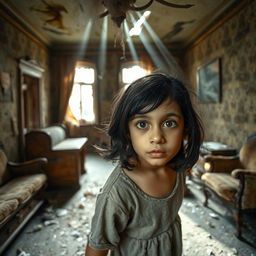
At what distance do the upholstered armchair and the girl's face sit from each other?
1910 mm

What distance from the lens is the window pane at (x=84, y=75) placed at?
689cm

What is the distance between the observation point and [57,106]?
22.7ft

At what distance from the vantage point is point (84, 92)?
7.00 m

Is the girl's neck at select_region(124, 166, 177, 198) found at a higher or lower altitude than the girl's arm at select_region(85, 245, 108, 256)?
higher

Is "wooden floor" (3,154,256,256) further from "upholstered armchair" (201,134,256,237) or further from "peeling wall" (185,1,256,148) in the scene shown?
"peeling wall" (185,1,256,148)

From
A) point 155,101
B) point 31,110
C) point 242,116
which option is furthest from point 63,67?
→ point 155,101

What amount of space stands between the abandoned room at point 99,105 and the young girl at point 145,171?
131 mm

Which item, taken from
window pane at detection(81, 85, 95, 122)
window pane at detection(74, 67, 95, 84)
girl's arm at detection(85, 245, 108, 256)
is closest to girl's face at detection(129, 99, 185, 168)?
girl's arm at detection(85, 245, 108, 256)

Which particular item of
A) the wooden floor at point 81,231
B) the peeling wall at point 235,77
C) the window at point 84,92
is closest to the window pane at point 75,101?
the window at point 84,92

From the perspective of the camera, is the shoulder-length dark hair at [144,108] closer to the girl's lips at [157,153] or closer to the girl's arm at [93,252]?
the girl's lips at [157,153]

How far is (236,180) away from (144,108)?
8.30 feet

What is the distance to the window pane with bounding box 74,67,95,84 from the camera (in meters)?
6.89

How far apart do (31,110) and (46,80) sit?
114 centimetres

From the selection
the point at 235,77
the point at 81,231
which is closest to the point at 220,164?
the point at 235,77
